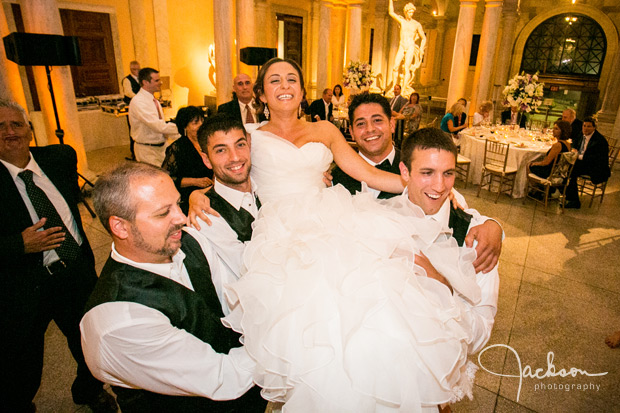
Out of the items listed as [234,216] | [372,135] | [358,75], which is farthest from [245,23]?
[234,216]

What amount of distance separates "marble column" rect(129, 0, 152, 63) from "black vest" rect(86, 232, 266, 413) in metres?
10.6

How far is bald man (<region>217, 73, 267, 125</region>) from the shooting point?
16.9 ft

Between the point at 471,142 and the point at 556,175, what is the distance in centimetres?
177

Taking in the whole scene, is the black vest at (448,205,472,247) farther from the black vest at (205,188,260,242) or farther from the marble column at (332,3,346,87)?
the marble column at (332,3,346,87)

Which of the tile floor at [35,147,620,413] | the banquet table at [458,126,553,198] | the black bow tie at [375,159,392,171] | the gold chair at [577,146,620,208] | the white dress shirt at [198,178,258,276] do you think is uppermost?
the black bow tie at [375,159,392,171]

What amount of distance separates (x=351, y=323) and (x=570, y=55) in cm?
1988

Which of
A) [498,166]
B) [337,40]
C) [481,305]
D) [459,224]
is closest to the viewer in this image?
[481,305]

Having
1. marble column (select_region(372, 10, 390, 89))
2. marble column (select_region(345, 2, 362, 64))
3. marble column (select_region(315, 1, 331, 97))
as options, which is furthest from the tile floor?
marble column (select_region(372, 10, 390, 89))

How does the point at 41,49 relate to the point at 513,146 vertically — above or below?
above

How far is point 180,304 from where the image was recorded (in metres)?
1.25

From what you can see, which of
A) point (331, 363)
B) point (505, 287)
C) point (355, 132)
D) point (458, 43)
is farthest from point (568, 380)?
point (458, 43)

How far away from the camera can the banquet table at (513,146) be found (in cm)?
649

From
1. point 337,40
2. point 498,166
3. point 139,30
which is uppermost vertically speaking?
point 337,40

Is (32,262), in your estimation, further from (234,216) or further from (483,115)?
(483,115)
